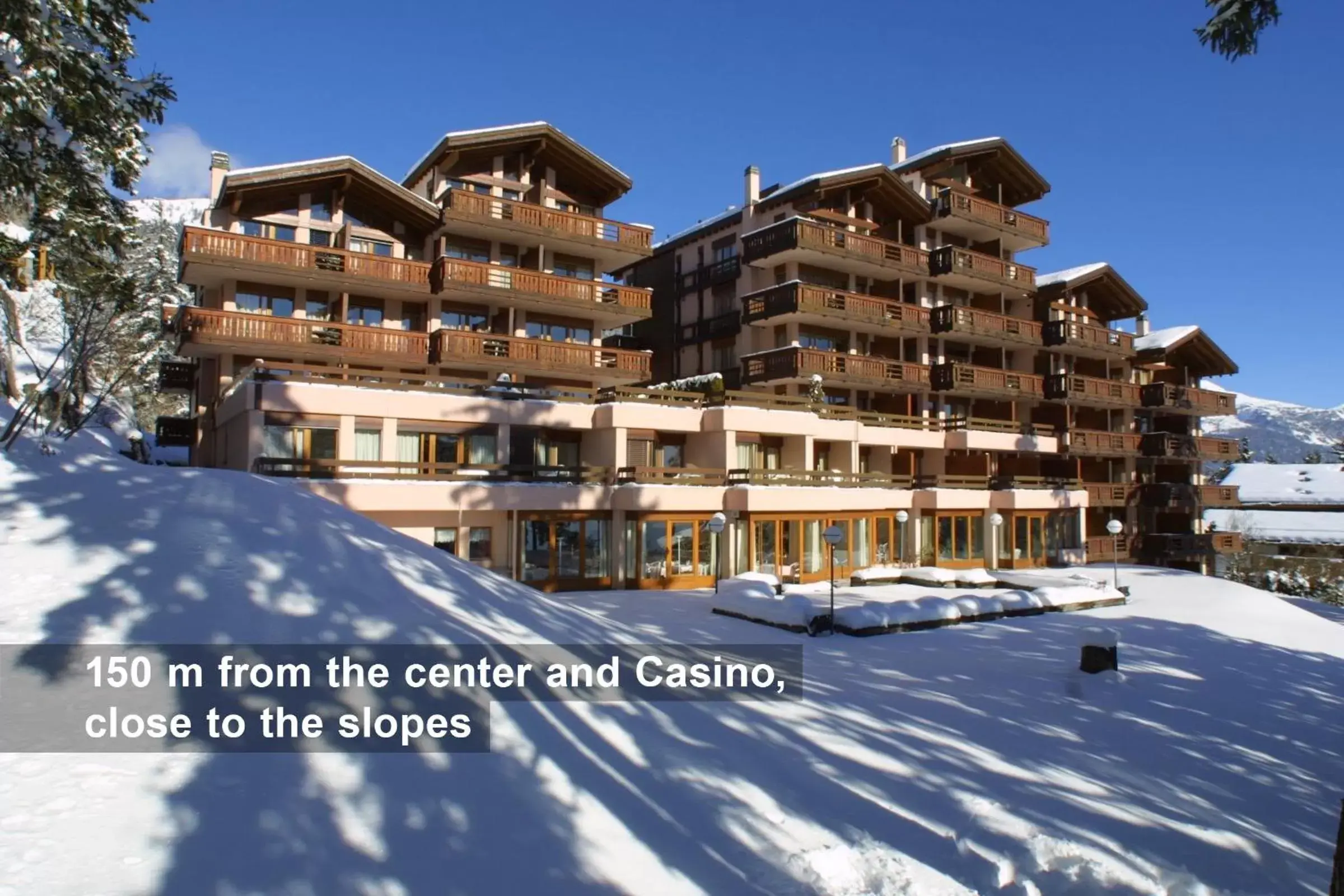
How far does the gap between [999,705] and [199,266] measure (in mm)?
25620

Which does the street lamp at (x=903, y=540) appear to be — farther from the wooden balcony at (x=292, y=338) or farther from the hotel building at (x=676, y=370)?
the wooden balcony at (x=292, y=338)

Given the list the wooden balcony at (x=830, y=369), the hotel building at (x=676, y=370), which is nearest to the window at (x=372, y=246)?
the hotel building at (x=676, y=370)

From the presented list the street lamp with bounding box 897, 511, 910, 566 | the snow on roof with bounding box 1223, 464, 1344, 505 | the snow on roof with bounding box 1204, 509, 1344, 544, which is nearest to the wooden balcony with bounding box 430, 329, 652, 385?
the street lamp with bounding box 897, 511, 910, 566

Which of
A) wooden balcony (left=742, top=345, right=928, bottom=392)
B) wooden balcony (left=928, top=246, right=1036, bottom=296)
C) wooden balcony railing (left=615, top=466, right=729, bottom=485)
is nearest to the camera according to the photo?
wooden balcony railing (left=615, top=466, right=729, bottom=485)

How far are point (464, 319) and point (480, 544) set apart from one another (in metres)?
10.3

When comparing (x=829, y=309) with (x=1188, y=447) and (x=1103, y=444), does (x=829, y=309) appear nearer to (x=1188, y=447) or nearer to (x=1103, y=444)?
(x=1103, y=444)

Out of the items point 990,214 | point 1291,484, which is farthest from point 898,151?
point 1291,484

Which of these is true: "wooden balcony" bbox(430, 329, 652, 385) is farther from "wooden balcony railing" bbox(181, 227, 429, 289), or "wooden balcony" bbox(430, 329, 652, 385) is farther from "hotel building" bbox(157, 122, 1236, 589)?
"wooden balcony railing" bbox(181, 227, 429, 289)

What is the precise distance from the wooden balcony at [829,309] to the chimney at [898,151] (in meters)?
11.4

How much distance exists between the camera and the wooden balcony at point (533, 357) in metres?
28.3

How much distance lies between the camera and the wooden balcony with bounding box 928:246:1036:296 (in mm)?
38719

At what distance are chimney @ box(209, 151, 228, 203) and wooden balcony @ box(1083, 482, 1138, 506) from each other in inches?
1605

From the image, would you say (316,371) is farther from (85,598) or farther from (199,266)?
(85,598)

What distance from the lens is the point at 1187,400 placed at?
4703cm
